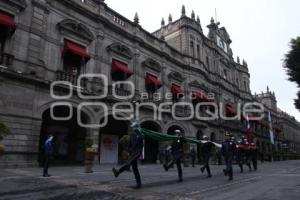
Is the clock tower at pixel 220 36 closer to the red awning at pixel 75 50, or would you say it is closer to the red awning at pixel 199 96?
the red awning at pixel 199 96

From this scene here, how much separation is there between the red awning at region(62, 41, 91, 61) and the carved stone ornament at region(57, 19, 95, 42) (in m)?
0.75

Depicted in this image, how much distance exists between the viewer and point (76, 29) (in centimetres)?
1702

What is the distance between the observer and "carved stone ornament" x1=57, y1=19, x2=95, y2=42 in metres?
16.3

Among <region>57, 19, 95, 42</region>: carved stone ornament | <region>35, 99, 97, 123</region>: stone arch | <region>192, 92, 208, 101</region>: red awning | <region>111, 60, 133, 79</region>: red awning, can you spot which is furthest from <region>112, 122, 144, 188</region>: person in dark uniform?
<region>192, 92, 208, 101</region>: red awning

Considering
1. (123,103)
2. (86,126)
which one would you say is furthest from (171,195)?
(123,103)

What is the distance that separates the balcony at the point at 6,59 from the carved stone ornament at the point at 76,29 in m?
→ 3.85

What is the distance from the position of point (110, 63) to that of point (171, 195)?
550 inches

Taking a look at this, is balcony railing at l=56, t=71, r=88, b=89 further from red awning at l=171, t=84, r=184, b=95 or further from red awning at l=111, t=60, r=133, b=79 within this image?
red awning at l=171, t=84, r=184, b=95

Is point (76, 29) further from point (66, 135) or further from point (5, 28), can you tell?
point (66, 135)

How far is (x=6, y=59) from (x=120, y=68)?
7.38 metres

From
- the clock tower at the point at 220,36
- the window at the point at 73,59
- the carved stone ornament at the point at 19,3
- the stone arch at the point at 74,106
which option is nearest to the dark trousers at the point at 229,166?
the stone arch at the point at 74,106

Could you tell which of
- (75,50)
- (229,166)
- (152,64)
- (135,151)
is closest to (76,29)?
(75,50)

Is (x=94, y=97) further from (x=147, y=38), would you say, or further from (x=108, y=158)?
(x=147, y=38)

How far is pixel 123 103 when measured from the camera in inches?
742
